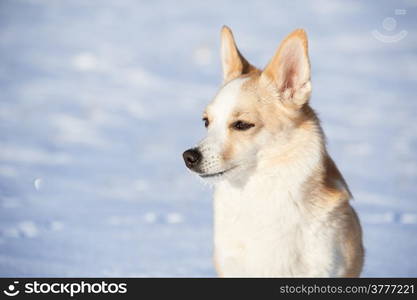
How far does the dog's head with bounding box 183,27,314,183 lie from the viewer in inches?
175

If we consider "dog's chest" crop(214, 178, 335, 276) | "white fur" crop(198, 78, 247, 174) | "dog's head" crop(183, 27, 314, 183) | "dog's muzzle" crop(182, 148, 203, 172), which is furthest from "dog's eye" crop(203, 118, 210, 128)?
"dog's chest" crop(214, 178, 335, 276)

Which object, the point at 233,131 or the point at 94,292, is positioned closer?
the point at 233,131

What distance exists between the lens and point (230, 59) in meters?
5.08

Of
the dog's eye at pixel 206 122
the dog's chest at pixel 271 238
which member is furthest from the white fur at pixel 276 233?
the dog's eye at pixel 206 122

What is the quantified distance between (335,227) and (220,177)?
809 mm

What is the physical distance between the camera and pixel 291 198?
4484mm

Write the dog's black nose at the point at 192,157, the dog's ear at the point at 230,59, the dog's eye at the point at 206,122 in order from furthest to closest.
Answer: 1. the dog's ear at the point at 230,59
2. the dog's eye at the point at 206,122
3. the dog's black nose at the point at 192,157

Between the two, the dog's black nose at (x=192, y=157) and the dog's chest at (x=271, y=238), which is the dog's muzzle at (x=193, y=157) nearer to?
the dog's black nose at (x=192, y=157)

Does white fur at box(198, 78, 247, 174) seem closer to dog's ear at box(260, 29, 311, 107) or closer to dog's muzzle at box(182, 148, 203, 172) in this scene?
dog's muzzle at box(182, 148, 203, 172)

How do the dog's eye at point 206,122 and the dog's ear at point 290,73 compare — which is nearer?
the dog's ear at point 290,73

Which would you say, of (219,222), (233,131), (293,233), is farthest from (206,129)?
(293,233)

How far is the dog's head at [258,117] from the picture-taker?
4.45 m

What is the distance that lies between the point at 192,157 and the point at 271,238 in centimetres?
72

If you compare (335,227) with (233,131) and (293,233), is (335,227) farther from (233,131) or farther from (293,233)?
(233,131)
